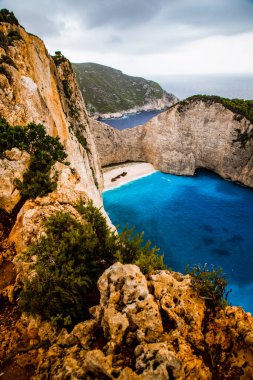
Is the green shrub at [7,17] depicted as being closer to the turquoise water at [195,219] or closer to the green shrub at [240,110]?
the turquoise water at [195,219]

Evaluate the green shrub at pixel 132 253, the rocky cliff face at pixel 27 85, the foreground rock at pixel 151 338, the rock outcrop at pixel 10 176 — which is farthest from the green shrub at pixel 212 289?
the rock outcrop at pixel 10 176

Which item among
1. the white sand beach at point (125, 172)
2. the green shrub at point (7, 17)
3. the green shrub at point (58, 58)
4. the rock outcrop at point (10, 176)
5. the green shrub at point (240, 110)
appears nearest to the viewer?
the rock outcrop at point (10, 176)

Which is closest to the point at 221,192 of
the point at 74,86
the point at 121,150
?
the point at 121,150

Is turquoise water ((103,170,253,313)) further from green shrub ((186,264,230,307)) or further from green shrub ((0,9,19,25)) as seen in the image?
green shrub ((0,9,19,25))

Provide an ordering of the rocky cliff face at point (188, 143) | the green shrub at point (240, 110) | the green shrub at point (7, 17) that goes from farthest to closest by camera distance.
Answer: the rocky cliff face at point (188, 143), the green shrub at point (240, 110), the green shrub at point (7, 17)

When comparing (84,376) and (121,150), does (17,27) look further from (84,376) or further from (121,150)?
(121,150)

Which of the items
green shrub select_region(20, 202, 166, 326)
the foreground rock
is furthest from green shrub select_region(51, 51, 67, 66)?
the foreground rock

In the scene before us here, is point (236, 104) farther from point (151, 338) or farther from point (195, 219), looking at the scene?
point (151, 338)
